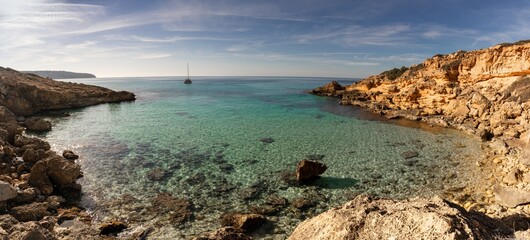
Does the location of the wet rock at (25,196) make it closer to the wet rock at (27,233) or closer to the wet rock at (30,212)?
the wet rock at (30,212)

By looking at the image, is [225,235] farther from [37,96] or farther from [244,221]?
[37,96]

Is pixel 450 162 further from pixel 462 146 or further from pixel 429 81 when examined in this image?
pixel 429 81

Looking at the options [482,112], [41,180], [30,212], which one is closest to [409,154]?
[482,112]

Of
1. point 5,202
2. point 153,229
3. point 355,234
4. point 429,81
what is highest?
point 429,81

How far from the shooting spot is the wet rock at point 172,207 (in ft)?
41.5

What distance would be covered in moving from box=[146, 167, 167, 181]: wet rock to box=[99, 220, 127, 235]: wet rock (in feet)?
16.9

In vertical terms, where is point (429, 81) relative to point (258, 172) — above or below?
above

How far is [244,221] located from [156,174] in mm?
8541

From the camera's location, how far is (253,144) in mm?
24500

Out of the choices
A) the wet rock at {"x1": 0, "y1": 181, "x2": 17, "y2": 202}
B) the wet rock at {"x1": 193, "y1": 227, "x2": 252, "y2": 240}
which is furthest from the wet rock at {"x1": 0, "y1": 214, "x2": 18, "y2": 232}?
the wet rock at {"x1": 193, "y1": 227, "x2": 252, "y2": 240}

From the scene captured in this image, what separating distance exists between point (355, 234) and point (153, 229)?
9623mm

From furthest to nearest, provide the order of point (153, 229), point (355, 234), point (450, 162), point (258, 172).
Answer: point (450, 162)
point (258, 172)
point (153, 229)
point (355, 234)

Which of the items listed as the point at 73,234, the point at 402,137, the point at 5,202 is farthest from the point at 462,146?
the point at 5,202

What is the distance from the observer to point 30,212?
36.8ft
